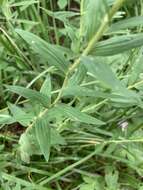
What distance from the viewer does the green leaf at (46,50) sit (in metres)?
0.82

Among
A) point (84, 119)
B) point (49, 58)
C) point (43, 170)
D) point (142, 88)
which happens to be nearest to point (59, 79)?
point (43, 170)

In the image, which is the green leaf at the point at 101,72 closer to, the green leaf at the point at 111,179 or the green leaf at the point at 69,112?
the green leaf at the point at 69,112

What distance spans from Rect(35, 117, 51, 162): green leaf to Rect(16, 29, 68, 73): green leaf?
0.17 m

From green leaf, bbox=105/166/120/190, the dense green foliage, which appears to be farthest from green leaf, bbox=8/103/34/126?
green leaf, bbox=105/166/120/190

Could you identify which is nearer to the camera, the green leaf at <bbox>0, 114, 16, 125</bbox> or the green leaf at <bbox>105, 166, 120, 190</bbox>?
the green leaf at <bbox>0, 114, 16, 125</bbox>

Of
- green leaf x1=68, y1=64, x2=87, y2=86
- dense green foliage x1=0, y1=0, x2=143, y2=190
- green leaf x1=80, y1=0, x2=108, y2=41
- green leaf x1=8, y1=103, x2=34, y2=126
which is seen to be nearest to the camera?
green leaf x1=80, y1=0, x2=108, y2=41

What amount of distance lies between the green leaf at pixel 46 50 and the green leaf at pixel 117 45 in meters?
0.10

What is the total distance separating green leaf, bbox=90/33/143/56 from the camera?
75 centimetres

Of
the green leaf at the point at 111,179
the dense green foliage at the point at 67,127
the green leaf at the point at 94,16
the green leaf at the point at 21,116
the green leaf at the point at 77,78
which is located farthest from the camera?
the green leaf at the point at 111,179

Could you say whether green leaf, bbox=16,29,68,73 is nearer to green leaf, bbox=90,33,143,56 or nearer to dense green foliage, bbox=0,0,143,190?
green leaf, bbox=90,33,143,56

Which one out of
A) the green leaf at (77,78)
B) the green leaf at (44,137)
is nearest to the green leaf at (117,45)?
the green leaf at (77,78)

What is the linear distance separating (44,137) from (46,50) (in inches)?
8.3

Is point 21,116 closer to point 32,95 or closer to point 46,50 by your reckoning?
point 32,95

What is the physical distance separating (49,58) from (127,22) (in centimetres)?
16
